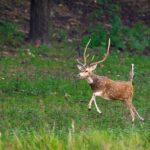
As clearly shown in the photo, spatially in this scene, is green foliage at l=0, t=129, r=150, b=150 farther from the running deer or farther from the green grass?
the running deer

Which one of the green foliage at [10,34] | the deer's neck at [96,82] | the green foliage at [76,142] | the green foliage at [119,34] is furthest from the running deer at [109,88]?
the green foliage at [119,34]

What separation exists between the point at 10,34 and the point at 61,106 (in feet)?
17.9

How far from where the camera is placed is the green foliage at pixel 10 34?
1925 centimetres

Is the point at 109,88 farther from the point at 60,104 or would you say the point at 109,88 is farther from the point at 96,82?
the point at 60,104

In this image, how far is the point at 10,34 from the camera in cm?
1944

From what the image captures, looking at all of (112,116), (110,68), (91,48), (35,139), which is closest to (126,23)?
(91,48)

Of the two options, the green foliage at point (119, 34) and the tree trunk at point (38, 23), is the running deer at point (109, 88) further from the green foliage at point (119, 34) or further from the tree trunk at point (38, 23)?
the green foliage at point (119, 34)

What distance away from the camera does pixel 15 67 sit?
56.6 feet

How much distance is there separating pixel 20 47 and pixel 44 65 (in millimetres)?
1568

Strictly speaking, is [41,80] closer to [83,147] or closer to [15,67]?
[15,67]

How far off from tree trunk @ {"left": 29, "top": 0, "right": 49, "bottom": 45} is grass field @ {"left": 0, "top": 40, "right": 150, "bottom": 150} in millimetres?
374

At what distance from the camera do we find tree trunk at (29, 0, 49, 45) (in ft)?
63.7

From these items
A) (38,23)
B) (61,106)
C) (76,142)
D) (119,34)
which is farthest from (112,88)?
(119,34)

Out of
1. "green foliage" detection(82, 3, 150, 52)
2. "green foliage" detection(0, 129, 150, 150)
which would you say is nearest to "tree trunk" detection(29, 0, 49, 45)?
"green foliage" detection(82, 3, 150, 52)
